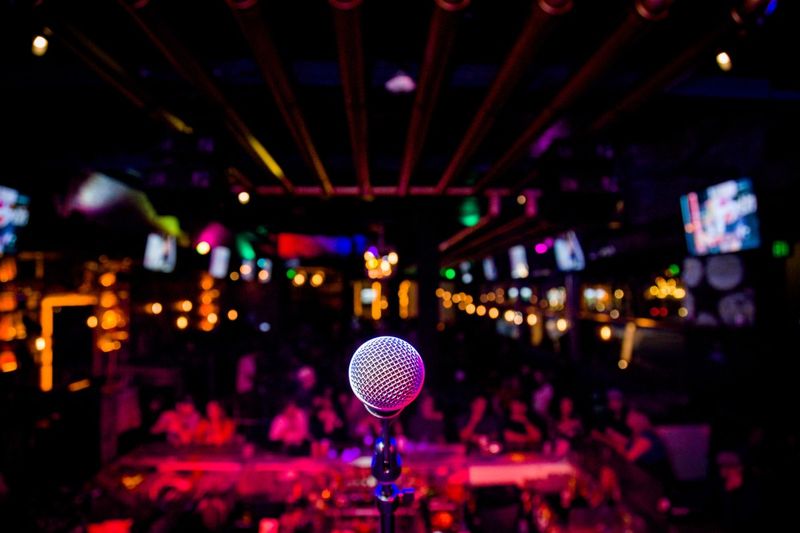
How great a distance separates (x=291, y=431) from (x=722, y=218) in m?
5.58

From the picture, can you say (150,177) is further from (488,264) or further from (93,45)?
(488,264)

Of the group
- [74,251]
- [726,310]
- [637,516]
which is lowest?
[637,516]

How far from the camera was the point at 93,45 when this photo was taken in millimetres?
2172

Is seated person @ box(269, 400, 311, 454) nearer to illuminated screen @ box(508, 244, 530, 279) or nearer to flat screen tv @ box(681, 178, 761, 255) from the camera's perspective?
flat screen tv @ box(681, 178, 761, 255)

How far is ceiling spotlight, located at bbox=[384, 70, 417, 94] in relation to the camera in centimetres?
365

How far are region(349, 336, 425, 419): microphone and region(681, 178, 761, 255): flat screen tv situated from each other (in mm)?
4324

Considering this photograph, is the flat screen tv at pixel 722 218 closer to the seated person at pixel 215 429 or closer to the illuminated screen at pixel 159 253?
the seated person at pixel 215 429

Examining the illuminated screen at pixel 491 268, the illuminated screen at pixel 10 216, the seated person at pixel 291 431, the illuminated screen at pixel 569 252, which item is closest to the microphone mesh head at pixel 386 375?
the seated person at pixel 291 431

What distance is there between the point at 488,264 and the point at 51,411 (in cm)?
1288

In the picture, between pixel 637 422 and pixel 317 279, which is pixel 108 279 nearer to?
pixel 637 422

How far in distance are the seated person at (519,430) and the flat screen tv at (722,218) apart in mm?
3048

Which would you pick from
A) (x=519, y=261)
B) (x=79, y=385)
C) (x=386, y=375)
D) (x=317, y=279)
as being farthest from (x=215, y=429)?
(x=317, y=279)

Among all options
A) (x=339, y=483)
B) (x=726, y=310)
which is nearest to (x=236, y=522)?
(x=339, y=483)

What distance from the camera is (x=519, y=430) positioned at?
6.38 metres
